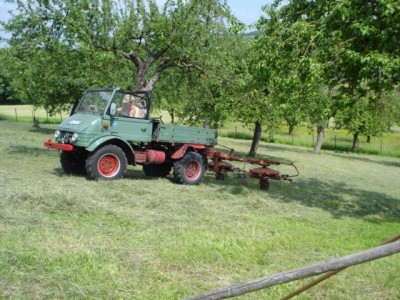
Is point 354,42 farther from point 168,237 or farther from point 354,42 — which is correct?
point 168,237

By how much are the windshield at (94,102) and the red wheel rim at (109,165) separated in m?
1.08

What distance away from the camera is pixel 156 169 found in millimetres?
12820

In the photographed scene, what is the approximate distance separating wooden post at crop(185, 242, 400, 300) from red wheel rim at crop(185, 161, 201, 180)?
9.19 meters

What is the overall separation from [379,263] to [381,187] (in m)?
10.5

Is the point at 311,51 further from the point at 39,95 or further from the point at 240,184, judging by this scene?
the point at 39,95

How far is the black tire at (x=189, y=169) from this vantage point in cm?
1178

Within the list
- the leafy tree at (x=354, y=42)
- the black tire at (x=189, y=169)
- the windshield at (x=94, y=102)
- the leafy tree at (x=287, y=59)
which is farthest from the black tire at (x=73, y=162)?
the leafy tree at (x=354, y=42)

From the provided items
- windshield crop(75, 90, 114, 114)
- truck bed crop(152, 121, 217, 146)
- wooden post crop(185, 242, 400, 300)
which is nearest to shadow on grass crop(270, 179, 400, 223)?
truck bed crop(152, 121, 217, 146)

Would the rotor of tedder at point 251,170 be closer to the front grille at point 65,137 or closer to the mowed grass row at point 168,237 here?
the mowed grass row at point 168,237

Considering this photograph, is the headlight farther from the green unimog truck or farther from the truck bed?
the truck bed

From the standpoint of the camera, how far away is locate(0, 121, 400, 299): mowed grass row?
4895mm

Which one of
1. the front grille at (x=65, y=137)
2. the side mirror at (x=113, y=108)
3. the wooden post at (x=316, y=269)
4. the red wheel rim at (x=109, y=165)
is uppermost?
the side mirror at (x=113, y=108)

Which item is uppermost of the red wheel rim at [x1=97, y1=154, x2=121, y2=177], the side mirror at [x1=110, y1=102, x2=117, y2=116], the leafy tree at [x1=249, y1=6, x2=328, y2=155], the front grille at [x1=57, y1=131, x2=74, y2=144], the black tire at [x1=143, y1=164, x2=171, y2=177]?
the leafy tree at [x1=249, y1=6, x2=328, y2=155]

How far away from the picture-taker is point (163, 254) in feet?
19.2
